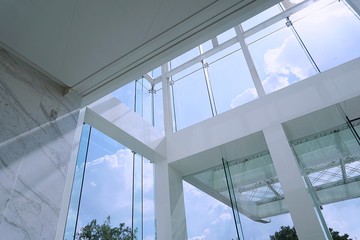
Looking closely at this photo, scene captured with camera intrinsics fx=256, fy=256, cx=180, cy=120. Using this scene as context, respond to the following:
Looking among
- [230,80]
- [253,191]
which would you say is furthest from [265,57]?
[253,191]

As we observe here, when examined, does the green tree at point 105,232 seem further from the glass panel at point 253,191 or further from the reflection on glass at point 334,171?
the reflection on glass at point 334,171

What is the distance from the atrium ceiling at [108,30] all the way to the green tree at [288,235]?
347 cm

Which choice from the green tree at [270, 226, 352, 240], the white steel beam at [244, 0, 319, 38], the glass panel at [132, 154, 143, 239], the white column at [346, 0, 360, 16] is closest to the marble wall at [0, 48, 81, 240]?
the glass panel at [132, 154, 143, 239]

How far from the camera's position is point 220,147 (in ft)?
16.2

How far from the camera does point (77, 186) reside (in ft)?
11.6

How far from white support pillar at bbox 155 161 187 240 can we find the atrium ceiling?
9.93 feet

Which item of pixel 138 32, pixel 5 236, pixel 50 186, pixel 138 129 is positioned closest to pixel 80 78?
pixel 138 32

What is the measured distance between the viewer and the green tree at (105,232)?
347cm

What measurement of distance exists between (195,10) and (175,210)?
12.9 feet

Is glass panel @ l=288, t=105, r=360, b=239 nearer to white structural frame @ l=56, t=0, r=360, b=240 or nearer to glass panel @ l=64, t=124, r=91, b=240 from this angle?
white structural frame @ l=56, t=0, r=360, b=240

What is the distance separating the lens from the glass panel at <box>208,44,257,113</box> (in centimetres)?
551

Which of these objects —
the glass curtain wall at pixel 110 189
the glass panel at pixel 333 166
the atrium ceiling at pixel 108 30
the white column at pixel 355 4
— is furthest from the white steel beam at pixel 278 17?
the atrium ceiling at pixel 108 30

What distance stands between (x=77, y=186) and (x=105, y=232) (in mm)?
883

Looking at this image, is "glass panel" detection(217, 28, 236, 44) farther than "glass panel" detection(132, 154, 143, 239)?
Yes
